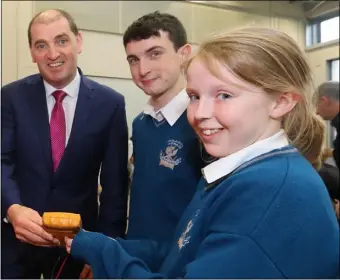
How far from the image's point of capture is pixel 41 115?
0.64 metres

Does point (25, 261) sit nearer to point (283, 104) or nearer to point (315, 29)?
point (283, 104)

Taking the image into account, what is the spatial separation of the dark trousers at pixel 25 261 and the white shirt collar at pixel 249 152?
0.33 meters

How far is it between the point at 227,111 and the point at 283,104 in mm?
68

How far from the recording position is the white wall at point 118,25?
648 mm

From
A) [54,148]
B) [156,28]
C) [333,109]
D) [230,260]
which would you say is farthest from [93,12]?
Answer: [333,109]

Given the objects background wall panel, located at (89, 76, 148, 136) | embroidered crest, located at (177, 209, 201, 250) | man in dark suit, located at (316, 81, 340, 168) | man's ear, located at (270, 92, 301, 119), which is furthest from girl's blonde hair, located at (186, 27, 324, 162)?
man in dark suit, located at (316, 81, 340, 168)

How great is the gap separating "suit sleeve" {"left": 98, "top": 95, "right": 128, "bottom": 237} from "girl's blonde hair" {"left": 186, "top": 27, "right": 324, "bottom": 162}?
0.27 m

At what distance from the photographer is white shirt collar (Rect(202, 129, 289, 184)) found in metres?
0.42

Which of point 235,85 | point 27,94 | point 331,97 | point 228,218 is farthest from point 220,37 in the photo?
point 331,97

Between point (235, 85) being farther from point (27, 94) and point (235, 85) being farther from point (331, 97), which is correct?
point (331, 97)

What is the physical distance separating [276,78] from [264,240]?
A: 0.54 feet

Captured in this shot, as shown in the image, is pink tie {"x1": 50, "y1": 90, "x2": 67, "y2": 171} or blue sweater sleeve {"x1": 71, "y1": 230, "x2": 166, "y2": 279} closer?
blue sweater sleeve {"x1": 71, "y1": 230, "x2": 166, "y2": 279}

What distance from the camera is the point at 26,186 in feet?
2.10

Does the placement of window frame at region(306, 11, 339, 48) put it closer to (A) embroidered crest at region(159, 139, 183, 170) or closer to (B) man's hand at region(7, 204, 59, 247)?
(A) embroidered crest at region(159, 139, 183, 170)
